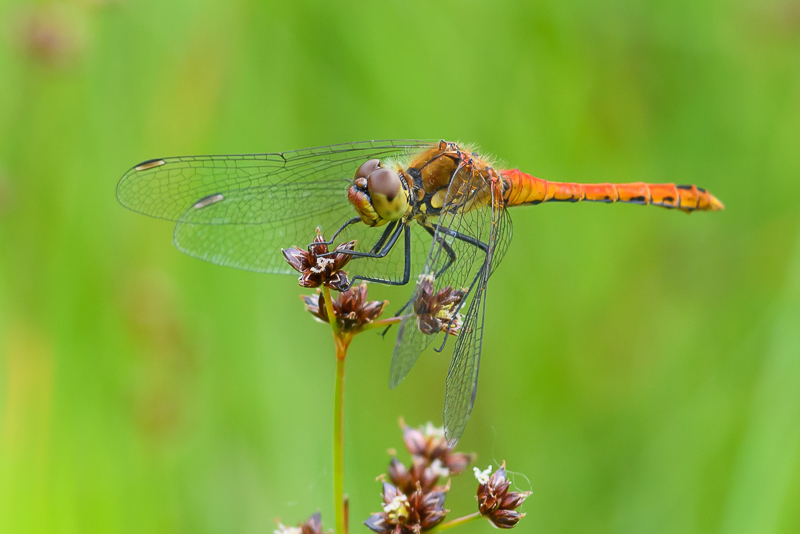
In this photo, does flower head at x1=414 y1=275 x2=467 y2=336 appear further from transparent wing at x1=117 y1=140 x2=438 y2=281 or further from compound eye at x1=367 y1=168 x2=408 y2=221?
transparent wing at x1=117 y1=140 x2=438 y2=281

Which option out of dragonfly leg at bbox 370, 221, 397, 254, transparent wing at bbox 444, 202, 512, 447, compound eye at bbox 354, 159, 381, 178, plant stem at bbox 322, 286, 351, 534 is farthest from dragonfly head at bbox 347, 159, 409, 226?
plant stem at bbox 322, 286, 351, 534

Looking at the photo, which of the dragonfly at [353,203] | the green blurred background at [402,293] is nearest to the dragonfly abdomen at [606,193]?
the dragonfly at [353,203]

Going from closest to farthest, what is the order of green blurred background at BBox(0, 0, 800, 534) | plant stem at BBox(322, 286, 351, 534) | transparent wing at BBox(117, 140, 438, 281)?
plant stem at BBox(322, 286, 351, 534) < transparent wing at BBox(117, 140, 438, 281) < green blurred background at BBox(0, 0, 800, 534)

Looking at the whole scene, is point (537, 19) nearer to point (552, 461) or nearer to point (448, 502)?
point (552, 461)

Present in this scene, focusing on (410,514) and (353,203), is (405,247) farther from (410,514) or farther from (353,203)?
(410,514)

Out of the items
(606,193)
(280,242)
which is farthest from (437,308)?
(606,193)
